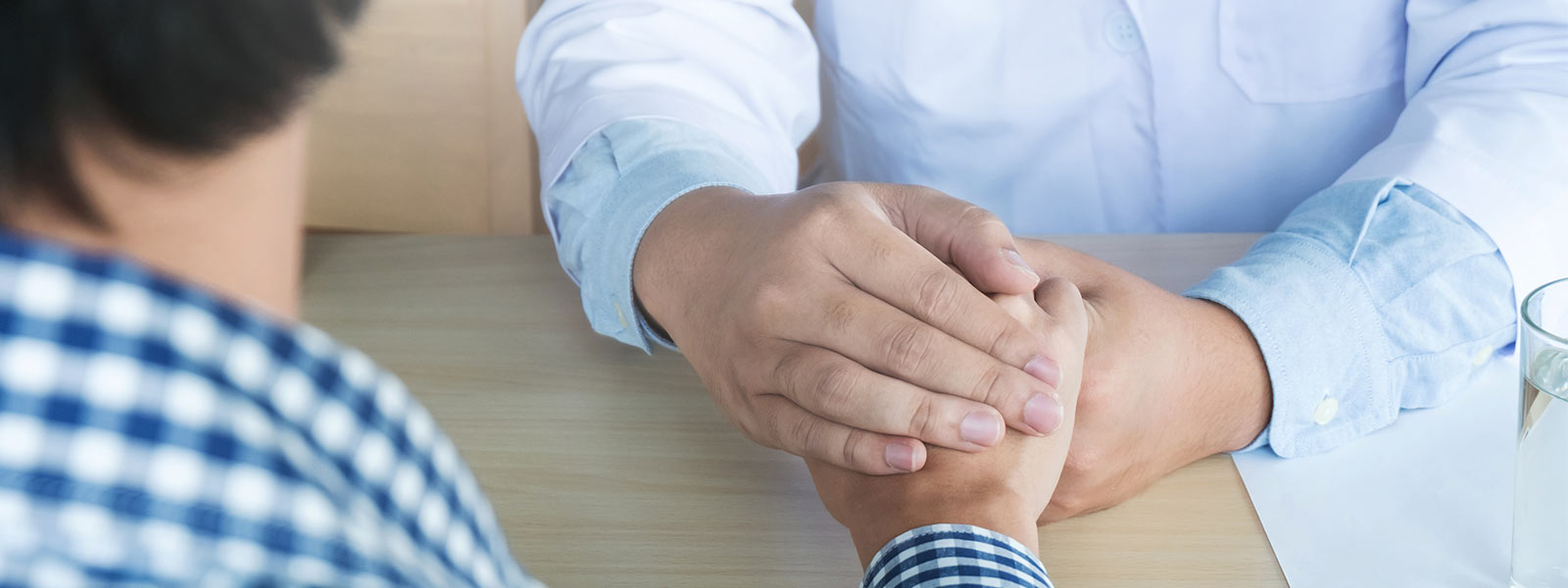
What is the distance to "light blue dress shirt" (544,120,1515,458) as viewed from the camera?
52cm

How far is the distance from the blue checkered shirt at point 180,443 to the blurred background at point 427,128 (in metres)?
0.03

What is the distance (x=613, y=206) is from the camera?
581mm

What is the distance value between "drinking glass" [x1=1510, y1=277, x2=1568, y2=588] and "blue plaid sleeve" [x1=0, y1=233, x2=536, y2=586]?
0.37 m

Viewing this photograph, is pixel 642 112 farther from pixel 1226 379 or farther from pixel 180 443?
pixel 180 443

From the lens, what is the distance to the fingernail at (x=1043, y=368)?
457mm

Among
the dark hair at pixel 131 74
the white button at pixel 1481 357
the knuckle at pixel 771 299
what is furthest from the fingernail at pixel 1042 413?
the dark hair at pixel 131 74

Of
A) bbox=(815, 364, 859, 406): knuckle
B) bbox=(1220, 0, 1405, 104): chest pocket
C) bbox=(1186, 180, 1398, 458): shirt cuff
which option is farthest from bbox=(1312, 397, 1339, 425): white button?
bbox=(1220, 0, 1405, 104): chest pocket

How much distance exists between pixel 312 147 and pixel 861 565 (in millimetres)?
291

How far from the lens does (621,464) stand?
47 centimetres

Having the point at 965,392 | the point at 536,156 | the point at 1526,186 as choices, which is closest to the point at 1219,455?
the point at 965,392

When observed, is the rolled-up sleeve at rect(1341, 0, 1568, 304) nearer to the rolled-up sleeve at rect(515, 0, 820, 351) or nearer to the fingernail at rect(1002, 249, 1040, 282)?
the fingernail at rect(1002, 249, 1040, 282)

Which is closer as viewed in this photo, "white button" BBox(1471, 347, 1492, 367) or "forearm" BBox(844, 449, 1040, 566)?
"forearm" BBox(844, 449, 1040, 566)

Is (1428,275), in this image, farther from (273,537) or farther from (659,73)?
(273,537)

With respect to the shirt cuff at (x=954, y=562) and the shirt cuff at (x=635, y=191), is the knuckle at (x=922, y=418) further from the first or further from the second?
the shirt cuff at (x=635, y=191)
